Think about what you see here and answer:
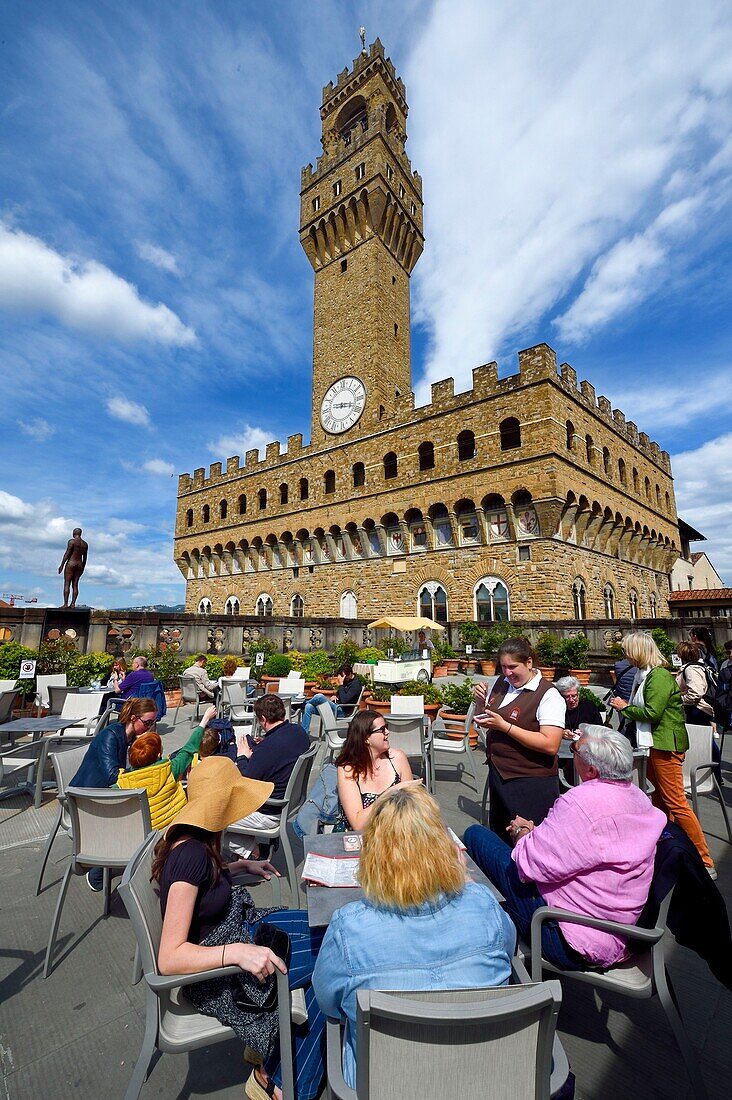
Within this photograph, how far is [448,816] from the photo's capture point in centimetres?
491

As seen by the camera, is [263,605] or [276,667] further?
[263,605]

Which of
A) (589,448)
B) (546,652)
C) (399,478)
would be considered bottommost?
(546,652)

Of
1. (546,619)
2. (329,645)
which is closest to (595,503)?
(546,619)

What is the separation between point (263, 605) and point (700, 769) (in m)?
24.1

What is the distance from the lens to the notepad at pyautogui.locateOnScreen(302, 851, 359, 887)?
2256 mm

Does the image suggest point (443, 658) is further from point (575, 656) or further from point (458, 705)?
point (458, 705)

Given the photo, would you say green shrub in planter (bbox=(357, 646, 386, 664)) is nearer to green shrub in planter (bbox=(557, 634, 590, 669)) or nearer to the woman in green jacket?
green shrub in planter (bbox=(557, 634, 590, 669))

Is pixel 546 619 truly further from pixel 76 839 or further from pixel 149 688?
pixel 76 839

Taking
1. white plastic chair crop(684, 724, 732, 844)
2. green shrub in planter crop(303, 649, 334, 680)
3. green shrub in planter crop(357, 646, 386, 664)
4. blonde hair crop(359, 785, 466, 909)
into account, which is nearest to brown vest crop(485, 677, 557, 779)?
blonde hair crop(359, 785, 466, 909)

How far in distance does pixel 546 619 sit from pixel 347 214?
22.6 m

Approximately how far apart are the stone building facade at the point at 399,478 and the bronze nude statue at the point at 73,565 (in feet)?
42.0

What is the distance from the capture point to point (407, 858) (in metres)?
1.69

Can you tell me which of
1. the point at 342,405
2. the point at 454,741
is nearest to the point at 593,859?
the point at 454,741

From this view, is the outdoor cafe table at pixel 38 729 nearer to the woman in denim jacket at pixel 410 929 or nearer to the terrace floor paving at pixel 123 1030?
the terrace floor paving at pixel 123 1030
